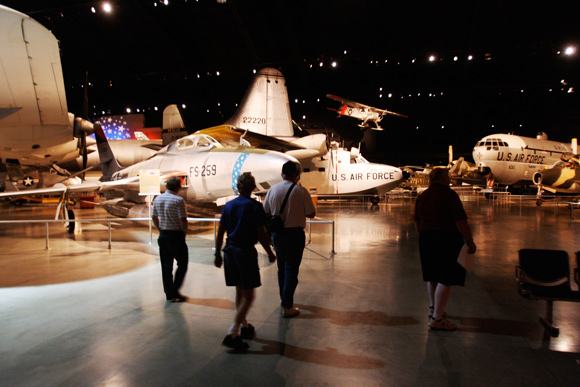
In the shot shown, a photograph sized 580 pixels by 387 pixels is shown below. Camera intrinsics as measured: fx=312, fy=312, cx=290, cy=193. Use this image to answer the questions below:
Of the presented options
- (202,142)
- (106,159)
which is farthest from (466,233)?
(106,159)

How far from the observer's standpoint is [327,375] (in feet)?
7.65

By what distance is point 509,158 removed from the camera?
21.4 m

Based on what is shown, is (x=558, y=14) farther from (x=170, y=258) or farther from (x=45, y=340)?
(x=45, y=340)

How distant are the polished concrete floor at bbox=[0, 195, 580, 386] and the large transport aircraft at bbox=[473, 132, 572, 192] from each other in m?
18.5

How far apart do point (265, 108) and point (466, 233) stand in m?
14.1

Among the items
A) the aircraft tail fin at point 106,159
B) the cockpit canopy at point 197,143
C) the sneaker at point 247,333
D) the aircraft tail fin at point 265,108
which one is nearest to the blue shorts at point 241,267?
the sneaker at point 247,333

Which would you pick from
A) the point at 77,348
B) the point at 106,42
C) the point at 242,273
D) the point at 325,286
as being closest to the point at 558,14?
the point at 325,286

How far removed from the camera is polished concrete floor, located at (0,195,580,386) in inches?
92.2

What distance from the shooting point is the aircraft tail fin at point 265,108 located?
15.8 m

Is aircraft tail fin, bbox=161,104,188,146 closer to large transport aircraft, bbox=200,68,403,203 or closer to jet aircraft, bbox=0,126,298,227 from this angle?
large transport aircraft, bbox=200,68,403,203

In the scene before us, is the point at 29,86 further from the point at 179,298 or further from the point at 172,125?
the point at 172,125

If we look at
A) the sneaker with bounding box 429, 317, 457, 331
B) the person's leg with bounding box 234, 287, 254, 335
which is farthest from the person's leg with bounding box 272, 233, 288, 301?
the sneaker with bounding box 429, 317, 457, 331

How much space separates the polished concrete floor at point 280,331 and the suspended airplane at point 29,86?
4021 mm

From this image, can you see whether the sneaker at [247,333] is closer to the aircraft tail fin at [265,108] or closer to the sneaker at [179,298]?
the sneaker at [179,298]
